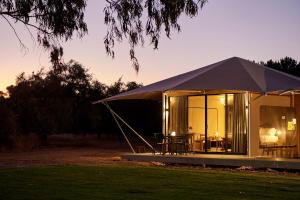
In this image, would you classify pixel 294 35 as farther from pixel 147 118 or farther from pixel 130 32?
pixel 147 118

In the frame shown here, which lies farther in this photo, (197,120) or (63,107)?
(63,107)

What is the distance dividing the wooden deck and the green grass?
214 centimetres

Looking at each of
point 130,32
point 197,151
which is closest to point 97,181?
point 130,32

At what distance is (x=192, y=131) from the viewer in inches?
727

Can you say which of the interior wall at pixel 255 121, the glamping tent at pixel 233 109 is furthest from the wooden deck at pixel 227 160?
the glamping tent at pixel 233 109

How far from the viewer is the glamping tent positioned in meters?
16.3

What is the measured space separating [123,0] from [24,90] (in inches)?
815

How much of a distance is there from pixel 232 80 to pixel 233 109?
88cm

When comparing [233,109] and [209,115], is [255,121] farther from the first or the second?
[209,115]

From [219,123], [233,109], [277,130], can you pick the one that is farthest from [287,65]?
[233,109]

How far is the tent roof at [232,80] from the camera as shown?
52.5 feet

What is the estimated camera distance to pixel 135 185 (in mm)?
10000

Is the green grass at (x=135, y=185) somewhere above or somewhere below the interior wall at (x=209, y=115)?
below

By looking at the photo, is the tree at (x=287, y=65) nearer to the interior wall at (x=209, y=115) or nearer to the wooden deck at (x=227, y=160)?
the interior wall at (x=209, y=115)
